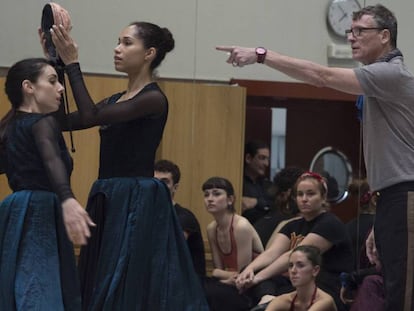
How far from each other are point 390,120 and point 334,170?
13.2 ft

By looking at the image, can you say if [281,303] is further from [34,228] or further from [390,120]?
[34,228]

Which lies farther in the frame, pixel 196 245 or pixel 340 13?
pixel 340 13

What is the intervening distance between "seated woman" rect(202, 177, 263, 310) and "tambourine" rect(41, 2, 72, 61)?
2.06 m

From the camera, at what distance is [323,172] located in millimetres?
7453

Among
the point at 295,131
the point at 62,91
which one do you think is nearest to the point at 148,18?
the point at 295,131

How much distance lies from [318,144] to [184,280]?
419cm

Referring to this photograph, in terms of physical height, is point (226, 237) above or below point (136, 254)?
below

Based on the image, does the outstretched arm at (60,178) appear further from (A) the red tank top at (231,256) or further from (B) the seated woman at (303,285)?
(A) the red tank top at (231,256)

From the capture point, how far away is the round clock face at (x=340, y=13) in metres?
6.85

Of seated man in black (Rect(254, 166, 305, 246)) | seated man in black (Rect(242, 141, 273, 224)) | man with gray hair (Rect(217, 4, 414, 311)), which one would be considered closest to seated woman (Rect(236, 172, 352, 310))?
seated man in black (Rect(254, 166, 305, 246))

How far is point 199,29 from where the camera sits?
652cm

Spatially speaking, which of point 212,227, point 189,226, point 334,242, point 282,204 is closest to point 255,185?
point 282,204

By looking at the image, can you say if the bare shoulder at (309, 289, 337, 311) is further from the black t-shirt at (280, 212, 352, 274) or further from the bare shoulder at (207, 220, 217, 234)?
the bare shoulder at (207, 220, 217, 234)

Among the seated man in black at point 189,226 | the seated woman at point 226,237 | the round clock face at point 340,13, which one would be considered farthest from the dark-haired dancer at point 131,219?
the round clock face at point 340,13
